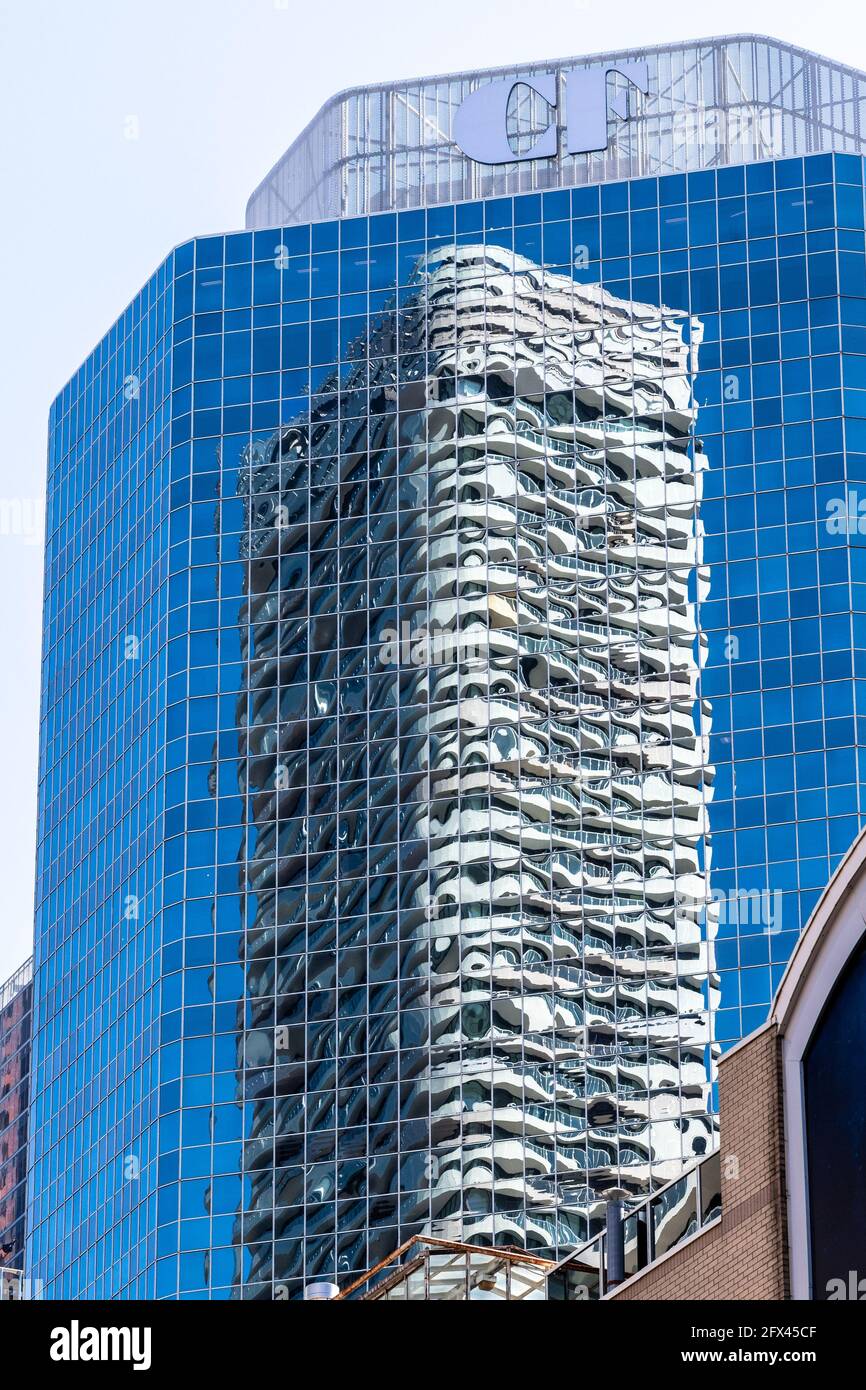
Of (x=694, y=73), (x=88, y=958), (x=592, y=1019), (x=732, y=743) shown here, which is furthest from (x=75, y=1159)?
(x=694, y=73)

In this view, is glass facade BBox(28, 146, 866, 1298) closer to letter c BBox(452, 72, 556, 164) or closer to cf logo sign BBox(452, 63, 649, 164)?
letter c BBox(452, 72, 556, 164)

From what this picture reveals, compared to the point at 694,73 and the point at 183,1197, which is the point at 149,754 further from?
the point at 694,73

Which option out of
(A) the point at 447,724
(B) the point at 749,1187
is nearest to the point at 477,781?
(A) the point at 447,724

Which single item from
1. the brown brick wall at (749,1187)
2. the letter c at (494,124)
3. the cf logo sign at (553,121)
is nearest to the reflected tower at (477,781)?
the letter c at (494,124)

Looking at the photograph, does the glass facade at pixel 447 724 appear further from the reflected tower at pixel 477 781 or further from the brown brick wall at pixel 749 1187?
the brown brick wall at pixel 749 1187

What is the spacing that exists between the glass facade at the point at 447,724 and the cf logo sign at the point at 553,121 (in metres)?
4.94

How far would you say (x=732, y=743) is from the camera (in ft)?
517

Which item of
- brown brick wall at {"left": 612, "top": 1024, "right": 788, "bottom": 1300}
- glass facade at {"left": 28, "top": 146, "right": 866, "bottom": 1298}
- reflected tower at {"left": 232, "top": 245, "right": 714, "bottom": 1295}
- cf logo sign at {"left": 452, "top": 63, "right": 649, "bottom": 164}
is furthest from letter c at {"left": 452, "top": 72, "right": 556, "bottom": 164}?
brown brick wall at {"left": 612, "top": 1024, "right": 788, "bottom": 1300}

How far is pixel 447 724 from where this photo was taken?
163875 millimetres

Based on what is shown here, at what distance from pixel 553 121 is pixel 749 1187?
457ft

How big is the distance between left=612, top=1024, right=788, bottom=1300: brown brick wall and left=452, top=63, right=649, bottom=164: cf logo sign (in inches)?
5280

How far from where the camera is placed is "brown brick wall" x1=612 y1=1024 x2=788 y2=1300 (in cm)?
4734

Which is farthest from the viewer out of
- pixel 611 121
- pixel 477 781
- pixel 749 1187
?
pixel 611 121

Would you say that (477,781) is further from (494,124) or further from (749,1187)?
(749,1187)
